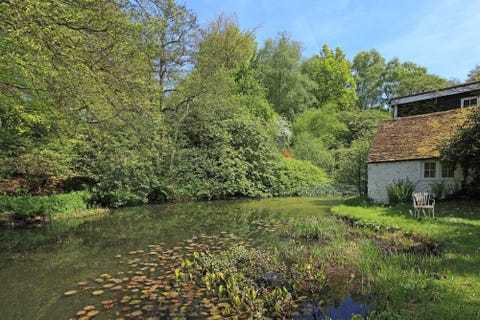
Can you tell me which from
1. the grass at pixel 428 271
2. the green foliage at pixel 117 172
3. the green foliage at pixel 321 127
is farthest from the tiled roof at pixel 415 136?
the green foliage at pixel 321 127

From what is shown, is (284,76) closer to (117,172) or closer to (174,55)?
(174,55)

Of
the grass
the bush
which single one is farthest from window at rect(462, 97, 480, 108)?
the grass

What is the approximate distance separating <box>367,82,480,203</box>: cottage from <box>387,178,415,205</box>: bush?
375 millimetres

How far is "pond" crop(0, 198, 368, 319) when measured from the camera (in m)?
5.37

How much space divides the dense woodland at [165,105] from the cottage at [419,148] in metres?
3.22

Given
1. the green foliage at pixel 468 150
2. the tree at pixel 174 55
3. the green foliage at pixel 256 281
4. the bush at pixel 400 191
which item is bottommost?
the green foliage at pixel 256 281

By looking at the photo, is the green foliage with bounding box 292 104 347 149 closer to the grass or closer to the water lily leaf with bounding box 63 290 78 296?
the grass

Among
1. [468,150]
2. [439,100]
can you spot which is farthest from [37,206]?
[439,100]

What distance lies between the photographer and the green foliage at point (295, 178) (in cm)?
2602

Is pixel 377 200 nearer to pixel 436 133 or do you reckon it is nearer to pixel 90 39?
pixel 436 133

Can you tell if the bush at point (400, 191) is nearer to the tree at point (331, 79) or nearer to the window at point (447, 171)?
the window at point (447, 171)

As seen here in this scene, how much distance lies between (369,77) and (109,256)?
175ft

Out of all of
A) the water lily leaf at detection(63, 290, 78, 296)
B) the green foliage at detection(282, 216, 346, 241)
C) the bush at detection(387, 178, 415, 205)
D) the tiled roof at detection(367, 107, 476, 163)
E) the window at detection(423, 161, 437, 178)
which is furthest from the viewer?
the tiled roof at detection(367, 107, 476, 163)

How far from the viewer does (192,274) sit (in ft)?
22.5
